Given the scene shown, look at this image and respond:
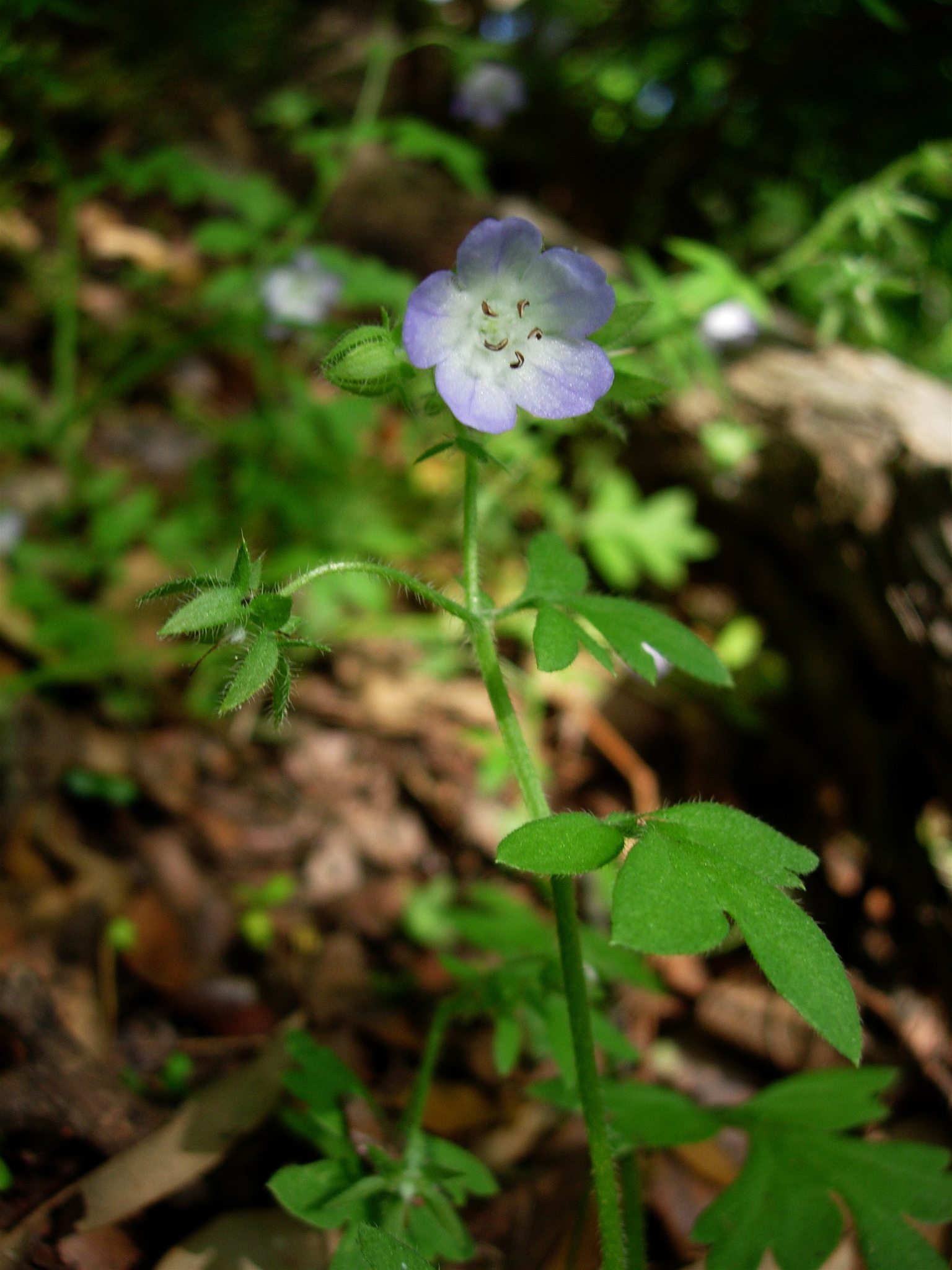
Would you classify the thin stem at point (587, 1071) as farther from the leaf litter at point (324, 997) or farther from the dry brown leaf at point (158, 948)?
the dry brown leaf at point (158, 948)

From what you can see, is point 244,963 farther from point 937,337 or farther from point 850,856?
point 937,337

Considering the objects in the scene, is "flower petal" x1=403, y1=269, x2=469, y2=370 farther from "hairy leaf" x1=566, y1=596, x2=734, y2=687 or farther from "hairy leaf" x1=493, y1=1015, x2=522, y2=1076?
"hairy leaf" x1=493, y1=1015, x2=522, y2=1076

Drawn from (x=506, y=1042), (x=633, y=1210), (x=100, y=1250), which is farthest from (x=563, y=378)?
(x=100, y=1250)

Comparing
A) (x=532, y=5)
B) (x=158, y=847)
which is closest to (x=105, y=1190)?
(x=158, y=847)

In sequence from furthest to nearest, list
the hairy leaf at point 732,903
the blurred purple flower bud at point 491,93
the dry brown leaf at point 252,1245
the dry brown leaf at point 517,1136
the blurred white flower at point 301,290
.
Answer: the blurred purple flower bud at point 491,93, the blurred white flower at point 301,290, the dry brown leaf at point 517,1136, the dry brown leaf at point 252,1245, the hairy leaf at point 732,903

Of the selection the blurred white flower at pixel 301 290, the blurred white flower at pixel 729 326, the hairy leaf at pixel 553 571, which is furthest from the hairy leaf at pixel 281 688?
the blurred white flower at pixel 301 290

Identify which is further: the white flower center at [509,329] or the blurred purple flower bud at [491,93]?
the blurred purple flower bud at [491,93]

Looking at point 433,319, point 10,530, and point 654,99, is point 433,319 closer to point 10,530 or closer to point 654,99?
point 10,530
